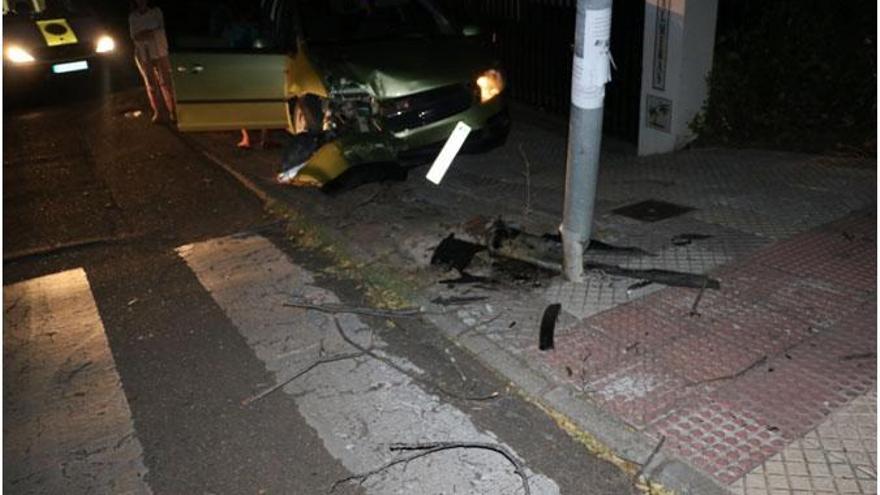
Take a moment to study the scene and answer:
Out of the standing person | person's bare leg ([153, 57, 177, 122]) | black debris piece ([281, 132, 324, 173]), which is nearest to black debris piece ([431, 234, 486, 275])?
black debris piece ([281, 132, 324, 173])

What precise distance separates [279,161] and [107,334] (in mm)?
4021

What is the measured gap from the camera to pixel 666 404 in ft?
11.3

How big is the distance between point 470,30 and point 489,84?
2.99ft

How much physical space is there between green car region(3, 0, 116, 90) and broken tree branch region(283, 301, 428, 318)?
963 cm

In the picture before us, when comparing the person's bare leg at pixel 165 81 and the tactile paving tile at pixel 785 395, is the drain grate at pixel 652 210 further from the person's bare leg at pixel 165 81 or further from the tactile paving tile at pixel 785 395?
the person's bare leg at pixel 165 81

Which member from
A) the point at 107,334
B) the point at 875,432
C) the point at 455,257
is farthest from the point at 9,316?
the point at 875,432

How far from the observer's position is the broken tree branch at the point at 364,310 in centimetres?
461

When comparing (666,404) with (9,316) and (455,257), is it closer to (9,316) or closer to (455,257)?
(455,257)

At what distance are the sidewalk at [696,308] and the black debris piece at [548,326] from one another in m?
0.06

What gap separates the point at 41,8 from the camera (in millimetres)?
12352

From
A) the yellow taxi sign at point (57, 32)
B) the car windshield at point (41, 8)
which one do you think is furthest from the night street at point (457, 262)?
the car windshield at point (41, 8)

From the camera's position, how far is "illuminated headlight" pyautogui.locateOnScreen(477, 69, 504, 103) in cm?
706

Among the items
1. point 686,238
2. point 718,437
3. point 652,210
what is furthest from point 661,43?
point 718,437

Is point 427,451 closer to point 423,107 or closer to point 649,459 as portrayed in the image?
point 649,459
